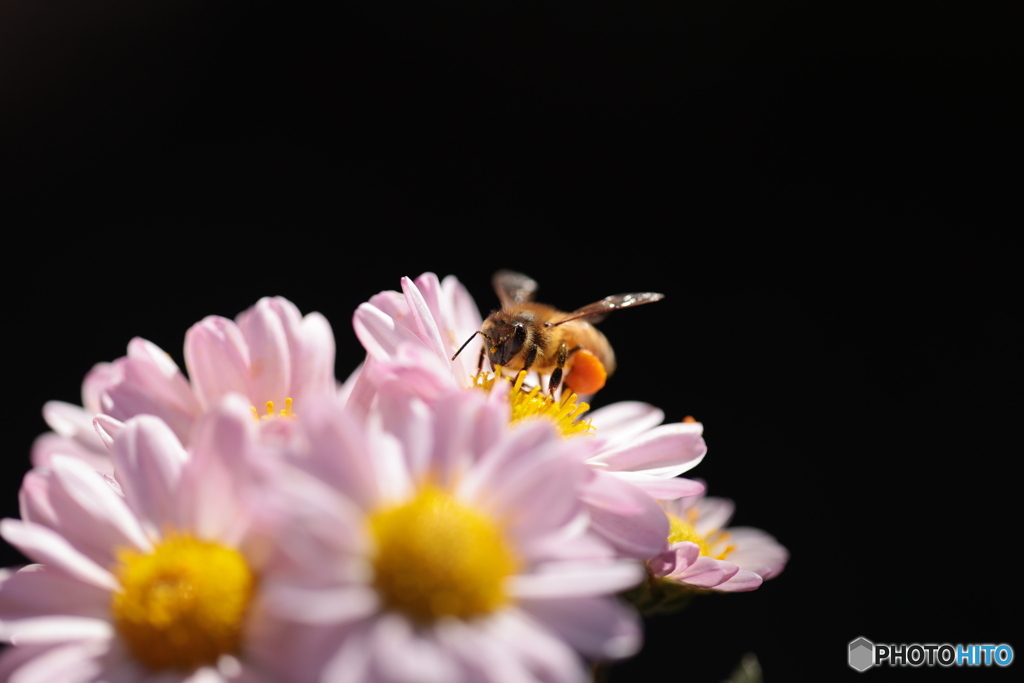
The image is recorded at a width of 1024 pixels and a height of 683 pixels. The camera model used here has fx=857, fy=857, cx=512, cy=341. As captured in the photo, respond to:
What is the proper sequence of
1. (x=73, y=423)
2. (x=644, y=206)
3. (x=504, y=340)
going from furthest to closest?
(x=644, y=206), (x=504, y=340), (x=73, y=423)

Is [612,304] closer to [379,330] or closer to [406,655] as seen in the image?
[379,330]

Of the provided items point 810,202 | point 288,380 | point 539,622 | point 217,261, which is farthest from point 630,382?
point 539,622

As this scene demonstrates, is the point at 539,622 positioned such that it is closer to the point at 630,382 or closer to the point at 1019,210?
the point at 630,382

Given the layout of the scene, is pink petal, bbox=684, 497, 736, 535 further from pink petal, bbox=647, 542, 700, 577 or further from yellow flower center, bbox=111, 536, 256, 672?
yellow flower center, bbox=111, 536, 256, 672

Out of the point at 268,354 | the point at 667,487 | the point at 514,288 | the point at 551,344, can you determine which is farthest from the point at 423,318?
the point at 514,288

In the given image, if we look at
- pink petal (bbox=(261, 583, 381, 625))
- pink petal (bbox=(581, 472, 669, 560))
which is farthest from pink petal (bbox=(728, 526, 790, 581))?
pink petal (bbox=(261, 583, 381, 625))

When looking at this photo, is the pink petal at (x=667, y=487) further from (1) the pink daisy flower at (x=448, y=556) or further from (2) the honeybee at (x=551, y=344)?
(2) the honeybee at (x=551, y=344)

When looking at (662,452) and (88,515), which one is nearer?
(88,515)
